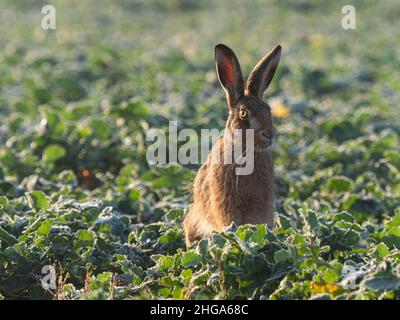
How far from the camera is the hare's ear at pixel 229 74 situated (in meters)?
5.36

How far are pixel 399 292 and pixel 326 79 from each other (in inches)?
321

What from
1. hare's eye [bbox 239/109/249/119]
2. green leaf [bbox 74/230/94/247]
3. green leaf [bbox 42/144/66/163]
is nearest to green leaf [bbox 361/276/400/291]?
hare's eye [bbox 239/109/249/119]

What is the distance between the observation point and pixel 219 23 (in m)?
19.8

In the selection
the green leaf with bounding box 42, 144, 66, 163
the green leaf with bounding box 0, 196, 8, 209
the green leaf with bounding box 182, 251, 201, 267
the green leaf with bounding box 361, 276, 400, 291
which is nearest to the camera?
the green leaf with bounding box 361, 276, 400, 291

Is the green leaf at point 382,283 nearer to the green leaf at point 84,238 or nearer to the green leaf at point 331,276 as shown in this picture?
the green leaf at point 331,276

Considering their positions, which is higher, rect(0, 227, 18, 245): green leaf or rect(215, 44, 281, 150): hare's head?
rect(215, 44, 281, 150): hare's head

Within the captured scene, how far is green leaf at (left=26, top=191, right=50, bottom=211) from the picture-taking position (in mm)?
6020

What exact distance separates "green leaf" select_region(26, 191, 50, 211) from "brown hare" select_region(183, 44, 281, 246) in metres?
1.20

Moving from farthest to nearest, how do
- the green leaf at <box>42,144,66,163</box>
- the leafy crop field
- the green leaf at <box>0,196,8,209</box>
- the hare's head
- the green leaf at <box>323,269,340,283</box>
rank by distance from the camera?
the green leaf at <box>42,144,66,163</box>
the green leaf at <box>0,196,8,209</box>
the hare's head
the leafy crop field
the green leaf at <box>323,269,340,283</box>

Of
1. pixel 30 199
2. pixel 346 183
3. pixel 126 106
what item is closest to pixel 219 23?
pixel 126 106

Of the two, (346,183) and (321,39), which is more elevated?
(321,39)

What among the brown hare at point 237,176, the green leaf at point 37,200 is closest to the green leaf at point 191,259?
the brown hare at point 237,176

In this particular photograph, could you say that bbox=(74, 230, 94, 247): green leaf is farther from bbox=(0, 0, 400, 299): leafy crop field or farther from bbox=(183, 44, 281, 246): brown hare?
bbox=(183, 44, 281, 246): brown hare

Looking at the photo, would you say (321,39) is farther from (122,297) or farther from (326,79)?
(122,297)
